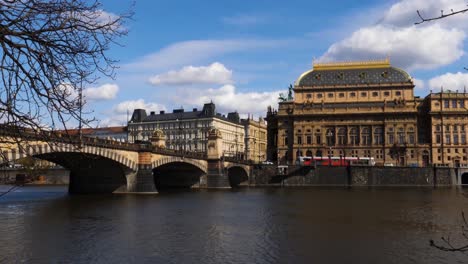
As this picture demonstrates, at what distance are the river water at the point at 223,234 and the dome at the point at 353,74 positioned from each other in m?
92.9

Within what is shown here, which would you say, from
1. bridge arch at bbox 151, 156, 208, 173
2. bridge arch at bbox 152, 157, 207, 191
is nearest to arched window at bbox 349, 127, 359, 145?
bridge arch at bbox 152, 157, 207, 191

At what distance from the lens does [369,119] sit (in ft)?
436

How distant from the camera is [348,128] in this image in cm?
13438

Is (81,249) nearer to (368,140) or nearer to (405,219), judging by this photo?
(405,219)

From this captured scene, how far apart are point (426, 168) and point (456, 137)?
20.9 meters

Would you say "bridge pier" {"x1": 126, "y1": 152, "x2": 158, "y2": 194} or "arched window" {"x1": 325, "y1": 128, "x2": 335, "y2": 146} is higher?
"arched window" {"x1": 325, "y1": 128, "x2": 335, "y2": 146}

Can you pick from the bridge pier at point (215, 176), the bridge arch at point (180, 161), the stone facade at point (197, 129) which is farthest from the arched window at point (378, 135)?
the bridge arch at point (180, 161)

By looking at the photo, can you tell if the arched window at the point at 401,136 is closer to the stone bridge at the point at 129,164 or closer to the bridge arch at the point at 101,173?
the stone bridge at the point at 129,164

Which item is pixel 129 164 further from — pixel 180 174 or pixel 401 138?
pixel 401 138

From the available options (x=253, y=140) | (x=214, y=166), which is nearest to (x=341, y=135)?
(x=214, y=166)

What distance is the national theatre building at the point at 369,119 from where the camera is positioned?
129 metres

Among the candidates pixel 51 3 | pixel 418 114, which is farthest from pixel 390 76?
pixel 51 3

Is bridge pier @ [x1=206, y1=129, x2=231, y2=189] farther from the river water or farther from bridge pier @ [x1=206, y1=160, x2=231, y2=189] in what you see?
the river water

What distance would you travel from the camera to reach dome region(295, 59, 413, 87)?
139m
